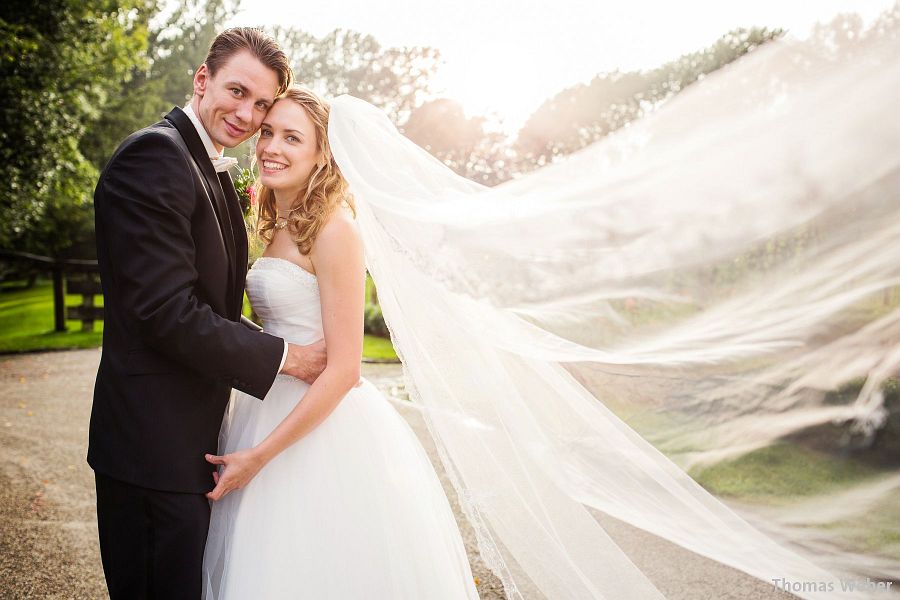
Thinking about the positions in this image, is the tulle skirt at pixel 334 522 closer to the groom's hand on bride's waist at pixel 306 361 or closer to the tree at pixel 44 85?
the groom's hand on bride's waist at pixel 306 361

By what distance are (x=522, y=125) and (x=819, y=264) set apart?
11.5 metres

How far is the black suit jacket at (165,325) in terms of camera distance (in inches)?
78.9

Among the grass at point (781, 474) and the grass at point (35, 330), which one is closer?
the grass at point (781, 474)

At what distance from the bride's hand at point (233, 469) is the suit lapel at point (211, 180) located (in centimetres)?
52

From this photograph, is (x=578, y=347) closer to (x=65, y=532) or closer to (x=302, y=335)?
(x=302, y=335)

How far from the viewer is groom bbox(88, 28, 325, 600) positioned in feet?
6.59

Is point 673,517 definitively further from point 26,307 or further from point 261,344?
point 26,307

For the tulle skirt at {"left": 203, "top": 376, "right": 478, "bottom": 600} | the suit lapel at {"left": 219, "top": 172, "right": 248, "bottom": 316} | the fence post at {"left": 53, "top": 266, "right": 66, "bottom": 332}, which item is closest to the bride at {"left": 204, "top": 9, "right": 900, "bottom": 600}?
the tulle skirt at {"left": 203, "top": 376, "right": 478, "bottom": 600}

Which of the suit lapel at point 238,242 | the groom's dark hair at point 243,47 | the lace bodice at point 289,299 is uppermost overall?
the groom's dark hair at point 243,47

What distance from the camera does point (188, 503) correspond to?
2.14 metres

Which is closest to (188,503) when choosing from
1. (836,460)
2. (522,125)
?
(836,460)

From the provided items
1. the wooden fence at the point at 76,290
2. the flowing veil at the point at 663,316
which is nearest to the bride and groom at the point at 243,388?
the flowing veil at the point at 663,316

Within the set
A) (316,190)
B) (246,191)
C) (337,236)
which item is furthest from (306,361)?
(246,191)

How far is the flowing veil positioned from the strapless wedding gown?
19 cm
